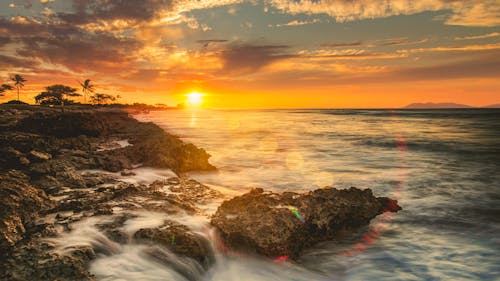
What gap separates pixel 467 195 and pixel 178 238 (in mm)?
→ 11423

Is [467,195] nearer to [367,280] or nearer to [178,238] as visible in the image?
[367,280]

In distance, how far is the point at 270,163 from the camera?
18297mm

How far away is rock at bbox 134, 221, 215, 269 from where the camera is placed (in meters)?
5.62

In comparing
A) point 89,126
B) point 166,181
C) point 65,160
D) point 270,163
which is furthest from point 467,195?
point 89,126

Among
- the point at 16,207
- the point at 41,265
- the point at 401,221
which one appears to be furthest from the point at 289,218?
the point at 16,207

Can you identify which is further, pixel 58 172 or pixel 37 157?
pixel 37 157

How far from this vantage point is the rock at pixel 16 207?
15.7 ft

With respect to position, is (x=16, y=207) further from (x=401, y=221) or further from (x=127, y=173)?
(x=401, y=221)

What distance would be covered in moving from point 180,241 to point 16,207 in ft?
9.86

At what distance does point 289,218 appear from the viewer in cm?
632

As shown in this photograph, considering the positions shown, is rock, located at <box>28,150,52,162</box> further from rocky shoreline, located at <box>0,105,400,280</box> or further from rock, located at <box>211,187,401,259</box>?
rock, located at <box>211,187,401,259</box>

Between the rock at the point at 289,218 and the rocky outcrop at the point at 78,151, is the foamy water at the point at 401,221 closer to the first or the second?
the rock at the point at 289,218

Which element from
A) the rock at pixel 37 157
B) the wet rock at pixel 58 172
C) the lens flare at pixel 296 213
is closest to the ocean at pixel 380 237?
the lens flare at pixel 296 213

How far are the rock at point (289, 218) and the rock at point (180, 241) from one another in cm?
57
